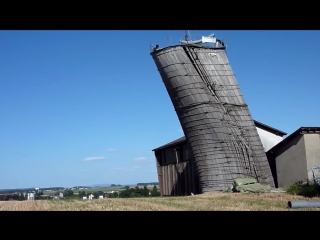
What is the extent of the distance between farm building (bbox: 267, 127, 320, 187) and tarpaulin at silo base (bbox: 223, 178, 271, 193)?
8.61ft

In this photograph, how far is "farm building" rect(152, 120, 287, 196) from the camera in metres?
26.6

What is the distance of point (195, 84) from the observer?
75.5 feet

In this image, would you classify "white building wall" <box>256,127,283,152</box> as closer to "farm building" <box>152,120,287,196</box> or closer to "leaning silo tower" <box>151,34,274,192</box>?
"farm building" <box>152,120,287,196</box>

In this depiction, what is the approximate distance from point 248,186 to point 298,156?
458 cm

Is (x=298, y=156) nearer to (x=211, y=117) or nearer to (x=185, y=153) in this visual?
(x=211, y=117)

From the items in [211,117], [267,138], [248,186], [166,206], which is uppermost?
[211,117]

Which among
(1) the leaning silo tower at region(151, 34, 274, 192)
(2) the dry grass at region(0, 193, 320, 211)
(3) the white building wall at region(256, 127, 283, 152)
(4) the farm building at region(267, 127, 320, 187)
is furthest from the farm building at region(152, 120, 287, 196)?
(2) the dry grass at region(0, 193, 320, 211)

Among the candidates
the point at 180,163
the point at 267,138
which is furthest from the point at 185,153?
the point at 267,138

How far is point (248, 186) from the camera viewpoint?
21.2 meters

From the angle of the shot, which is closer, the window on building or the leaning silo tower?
the leaning silo tower

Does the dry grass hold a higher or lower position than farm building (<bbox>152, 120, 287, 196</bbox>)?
lower

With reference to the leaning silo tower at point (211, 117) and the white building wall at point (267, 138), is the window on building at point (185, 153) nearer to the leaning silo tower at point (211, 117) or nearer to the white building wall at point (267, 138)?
the leaning silo tower at point (211, 117)

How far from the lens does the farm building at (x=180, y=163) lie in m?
26.6
